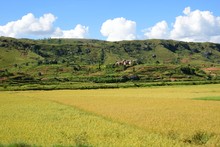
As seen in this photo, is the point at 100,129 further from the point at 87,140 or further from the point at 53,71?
the point at 53,71

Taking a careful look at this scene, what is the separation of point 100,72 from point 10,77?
142 ft

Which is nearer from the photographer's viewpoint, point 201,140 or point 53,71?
point 201,140

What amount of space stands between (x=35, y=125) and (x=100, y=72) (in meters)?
134

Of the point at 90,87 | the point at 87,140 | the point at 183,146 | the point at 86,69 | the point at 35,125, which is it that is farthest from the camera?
the point at 86,69

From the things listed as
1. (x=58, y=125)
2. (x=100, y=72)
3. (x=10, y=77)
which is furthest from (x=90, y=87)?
(x=58, y=125)

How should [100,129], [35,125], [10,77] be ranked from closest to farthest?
[100,129] < [35,125] < [10,77]

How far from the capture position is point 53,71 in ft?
560

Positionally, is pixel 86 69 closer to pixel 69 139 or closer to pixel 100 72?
pixel 100 72

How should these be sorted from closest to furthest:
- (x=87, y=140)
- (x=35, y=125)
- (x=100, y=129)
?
(x=87, y=140), (x=100, y=129), (x=35, y=125)

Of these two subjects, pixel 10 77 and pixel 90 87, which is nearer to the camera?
pixel 90 87

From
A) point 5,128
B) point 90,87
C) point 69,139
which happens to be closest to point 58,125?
point 5,128

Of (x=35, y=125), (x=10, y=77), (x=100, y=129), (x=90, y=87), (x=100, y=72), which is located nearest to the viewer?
(x=100, y=129)

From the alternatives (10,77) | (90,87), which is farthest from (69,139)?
(10,77)

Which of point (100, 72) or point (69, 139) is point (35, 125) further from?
point (100, 72)
